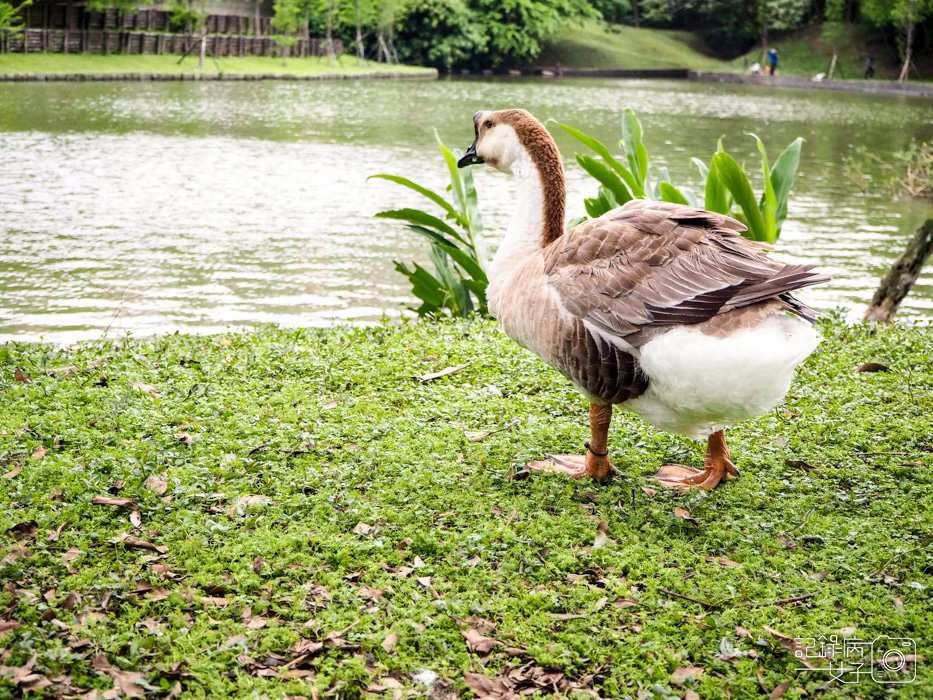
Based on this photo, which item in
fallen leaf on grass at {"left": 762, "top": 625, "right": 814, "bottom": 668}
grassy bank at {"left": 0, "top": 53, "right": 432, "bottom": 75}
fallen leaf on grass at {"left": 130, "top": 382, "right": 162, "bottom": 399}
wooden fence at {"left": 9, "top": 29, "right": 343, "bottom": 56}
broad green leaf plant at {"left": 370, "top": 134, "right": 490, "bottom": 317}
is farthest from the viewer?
wooden fence at {"left": 9, "top": 29, "right": 343, "bottom": 56}

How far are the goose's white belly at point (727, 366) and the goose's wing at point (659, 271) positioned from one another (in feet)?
0.36

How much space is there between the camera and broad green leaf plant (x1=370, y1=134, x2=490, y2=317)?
7523mm

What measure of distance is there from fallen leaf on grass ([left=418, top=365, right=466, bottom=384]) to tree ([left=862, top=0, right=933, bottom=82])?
5073 centimetres

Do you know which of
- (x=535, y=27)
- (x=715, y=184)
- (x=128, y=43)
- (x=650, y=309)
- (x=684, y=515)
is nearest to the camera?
(x=650, y=309)

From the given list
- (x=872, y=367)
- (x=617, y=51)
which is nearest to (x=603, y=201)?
(x=872, y=367)

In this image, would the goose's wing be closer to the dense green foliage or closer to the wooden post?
the dense green foliage

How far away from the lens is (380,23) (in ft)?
163

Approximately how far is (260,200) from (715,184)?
31.2 feet

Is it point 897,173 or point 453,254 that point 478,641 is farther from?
point 897,173

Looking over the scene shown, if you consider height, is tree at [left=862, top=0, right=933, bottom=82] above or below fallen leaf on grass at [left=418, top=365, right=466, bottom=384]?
above

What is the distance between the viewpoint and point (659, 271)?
12.2ft

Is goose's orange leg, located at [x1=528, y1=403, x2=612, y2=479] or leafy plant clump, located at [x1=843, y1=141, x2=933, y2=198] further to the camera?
leafy plant clump, located at [x1=843, y1=141, x2=933, y2=198]

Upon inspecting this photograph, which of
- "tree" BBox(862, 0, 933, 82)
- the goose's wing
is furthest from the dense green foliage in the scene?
"tree" BBox(862, 0, 933, 82)

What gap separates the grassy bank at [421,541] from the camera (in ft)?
9.66
